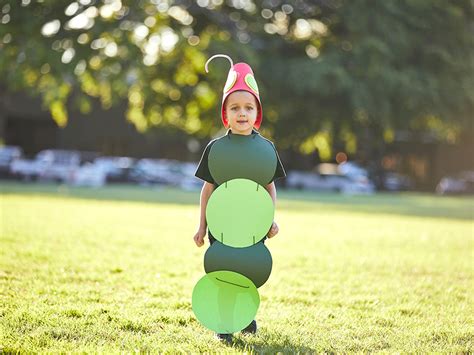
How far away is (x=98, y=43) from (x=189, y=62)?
8659 mm

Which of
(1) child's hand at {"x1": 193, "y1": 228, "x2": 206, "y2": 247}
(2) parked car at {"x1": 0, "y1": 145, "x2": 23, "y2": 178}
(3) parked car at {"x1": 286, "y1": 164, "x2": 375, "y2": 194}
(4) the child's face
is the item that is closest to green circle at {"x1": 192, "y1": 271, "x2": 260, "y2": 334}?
(1) child's hand at {"x1": 193, "y1": 228, "x2": 206, "y2": 247}

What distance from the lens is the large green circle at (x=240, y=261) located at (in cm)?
412

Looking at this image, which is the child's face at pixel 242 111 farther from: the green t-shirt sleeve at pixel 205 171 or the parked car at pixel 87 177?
the parked car at pixel 87 177

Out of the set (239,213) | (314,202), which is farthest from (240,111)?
(314,202)

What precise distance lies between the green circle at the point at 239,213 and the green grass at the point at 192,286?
603mm

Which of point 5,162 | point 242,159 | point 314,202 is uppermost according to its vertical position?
point 242,159

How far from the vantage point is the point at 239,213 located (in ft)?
13.5

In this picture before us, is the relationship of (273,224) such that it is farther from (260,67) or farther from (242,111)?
(260,67)

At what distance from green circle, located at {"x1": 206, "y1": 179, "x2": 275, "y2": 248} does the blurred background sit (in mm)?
16475

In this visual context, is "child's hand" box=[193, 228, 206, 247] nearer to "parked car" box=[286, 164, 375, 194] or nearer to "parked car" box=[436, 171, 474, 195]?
"parked car" box=[286, 164, 375, 194]

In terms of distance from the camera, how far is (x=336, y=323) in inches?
179

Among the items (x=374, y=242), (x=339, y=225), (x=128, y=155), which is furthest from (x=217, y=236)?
(x=128, y=155)

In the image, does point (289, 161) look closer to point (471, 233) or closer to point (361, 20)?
point (361, 20)

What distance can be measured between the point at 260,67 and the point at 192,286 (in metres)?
24.0
